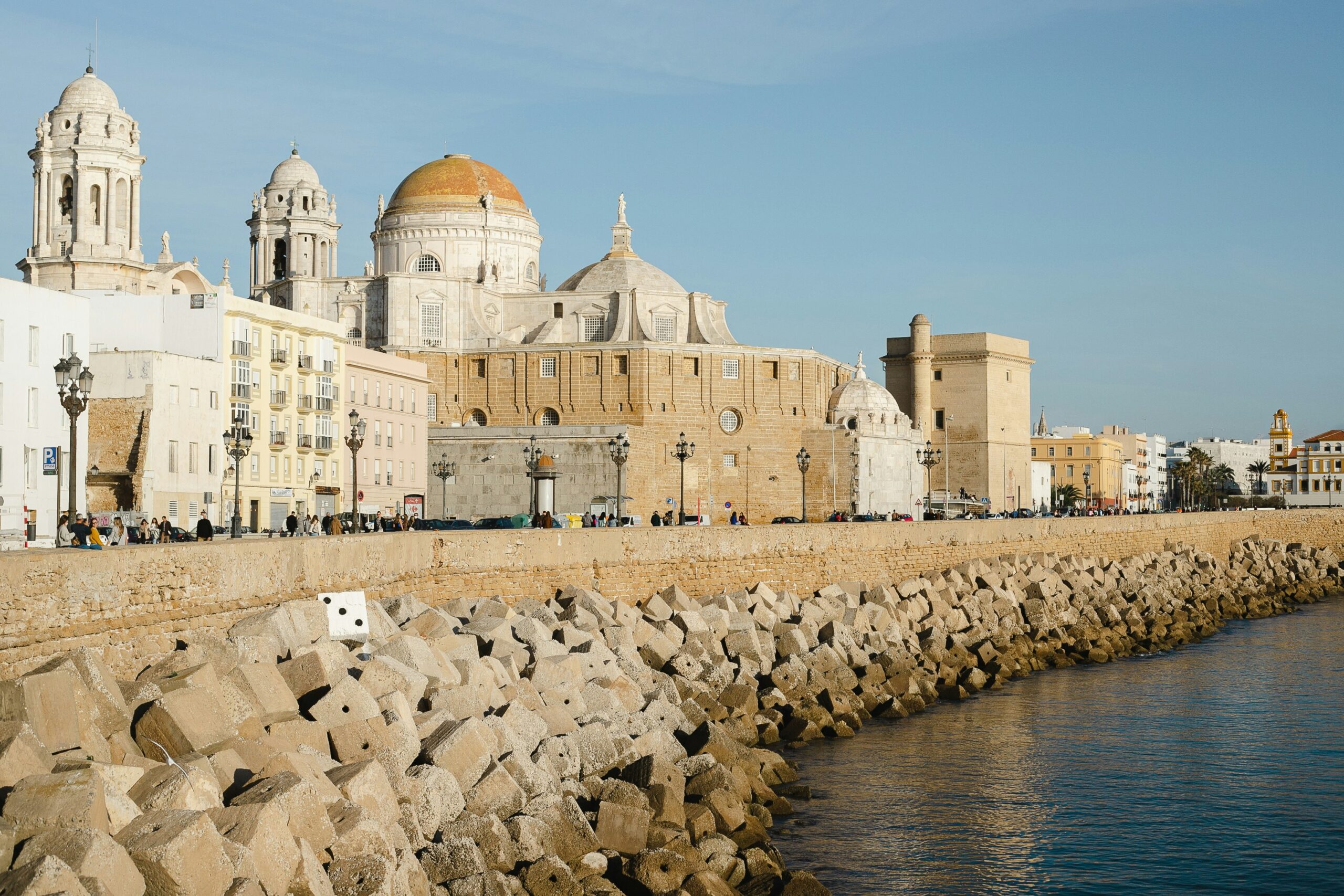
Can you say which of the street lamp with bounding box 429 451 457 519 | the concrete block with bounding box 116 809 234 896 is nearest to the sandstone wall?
the concrete block with bounding box 116 809 234 896

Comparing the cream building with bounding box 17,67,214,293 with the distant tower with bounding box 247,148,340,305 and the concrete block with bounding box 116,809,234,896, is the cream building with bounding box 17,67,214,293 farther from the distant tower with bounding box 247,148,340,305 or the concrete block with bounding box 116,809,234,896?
the concrete block with bounding box 116,809,234,896

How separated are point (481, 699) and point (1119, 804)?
25.7 ft

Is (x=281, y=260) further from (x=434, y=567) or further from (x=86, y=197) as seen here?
(x=434, y=567)

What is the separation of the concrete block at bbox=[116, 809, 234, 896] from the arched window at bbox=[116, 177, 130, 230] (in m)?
45.7

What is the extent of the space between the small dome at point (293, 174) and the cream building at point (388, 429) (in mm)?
15998

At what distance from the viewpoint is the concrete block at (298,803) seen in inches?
371

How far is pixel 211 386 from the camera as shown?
3888cm

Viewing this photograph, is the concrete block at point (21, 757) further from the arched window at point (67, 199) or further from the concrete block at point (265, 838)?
the arched window at point (67, 199)

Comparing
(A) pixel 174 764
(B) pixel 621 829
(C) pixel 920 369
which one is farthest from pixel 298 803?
(C) pixel 920 369

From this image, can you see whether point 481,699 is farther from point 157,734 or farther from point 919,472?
point 919,472

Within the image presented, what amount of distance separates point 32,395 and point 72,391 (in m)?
11.6

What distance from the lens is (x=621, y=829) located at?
12227 mm

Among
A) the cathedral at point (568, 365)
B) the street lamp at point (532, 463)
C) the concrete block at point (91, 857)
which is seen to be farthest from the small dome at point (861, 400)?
the concrete block at point (91, 857)

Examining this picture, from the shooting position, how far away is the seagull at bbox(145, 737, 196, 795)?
921 centimetres
